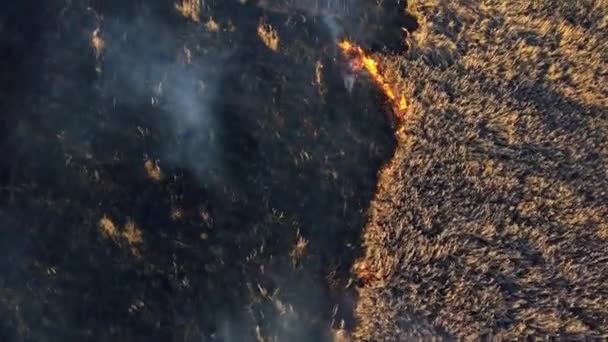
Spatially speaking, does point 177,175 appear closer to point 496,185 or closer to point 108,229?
point 108,229

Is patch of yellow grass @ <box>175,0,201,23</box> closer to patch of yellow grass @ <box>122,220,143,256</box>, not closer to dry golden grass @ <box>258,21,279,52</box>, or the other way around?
dry golden grass @ <box>258,21,279,52</box>

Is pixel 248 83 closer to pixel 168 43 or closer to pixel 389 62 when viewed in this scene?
pixel 168 43

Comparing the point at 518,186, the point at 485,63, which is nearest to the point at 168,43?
the point at 485,63

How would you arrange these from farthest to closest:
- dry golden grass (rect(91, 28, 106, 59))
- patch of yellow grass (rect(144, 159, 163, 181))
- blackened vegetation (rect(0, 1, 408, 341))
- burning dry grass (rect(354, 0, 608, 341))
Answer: dry golden grass (rect(91, 28, 106, 59)) < patch of yellow grass (rect(144, 159, 163, 181)) < burning dry grass (rect(354, 0, 608, 341)) < blackened vegetation (rect(0, 1, 408, 341))


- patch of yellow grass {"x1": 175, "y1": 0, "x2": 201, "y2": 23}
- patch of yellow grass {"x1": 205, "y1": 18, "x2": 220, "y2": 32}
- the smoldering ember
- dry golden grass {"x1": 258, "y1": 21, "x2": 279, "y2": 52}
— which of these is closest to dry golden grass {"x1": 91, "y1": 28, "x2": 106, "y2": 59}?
the smoldering ember

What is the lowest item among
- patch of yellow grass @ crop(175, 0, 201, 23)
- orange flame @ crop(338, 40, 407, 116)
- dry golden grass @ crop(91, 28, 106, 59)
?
dry golden grass @ crop(91, 28, 106, 59)

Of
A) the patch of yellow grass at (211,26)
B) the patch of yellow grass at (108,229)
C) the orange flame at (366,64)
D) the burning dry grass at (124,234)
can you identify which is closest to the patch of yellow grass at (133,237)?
the burning dry grass at (124,234)

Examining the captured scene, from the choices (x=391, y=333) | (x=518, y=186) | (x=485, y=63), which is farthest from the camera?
(x=485, y=63)
